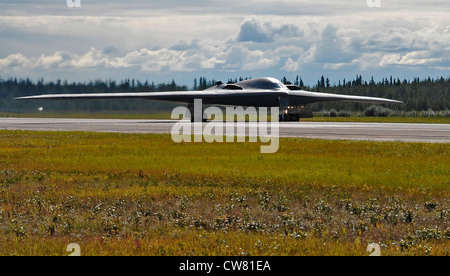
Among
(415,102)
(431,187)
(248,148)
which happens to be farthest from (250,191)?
(415,102)

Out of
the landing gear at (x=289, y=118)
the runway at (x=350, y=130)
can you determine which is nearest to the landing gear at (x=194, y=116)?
the landing gear at (x=289, y=118)

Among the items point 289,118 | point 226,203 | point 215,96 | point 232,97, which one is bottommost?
point 289,118

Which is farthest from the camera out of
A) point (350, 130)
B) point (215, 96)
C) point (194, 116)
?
point (194, 116)

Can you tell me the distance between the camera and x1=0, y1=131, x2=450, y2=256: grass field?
9.35 metres

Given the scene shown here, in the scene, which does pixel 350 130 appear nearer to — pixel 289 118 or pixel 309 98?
pixel 289 118

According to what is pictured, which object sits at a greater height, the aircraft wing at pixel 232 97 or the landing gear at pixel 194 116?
the aircraft wing at pixel 232 97

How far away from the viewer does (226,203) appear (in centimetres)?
1334

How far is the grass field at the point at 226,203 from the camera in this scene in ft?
30.7

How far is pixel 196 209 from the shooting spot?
41.6ft

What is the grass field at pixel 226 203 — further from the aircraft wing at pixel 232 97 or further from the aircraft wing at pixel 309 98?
the aircraft wing at pixel 309 98

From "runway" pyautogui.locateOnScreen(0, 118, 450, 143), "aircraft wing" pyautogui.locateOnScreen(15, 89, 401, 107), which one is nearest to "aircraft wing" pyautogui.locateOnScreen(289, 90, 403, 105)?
"aircraft wing" pyautogui.locateOnScreen(15, 89, 401, 107)

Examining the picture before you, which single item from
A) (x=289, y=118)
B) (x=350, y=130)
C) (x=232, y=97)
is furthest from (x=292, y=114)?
(x=350, y=130)

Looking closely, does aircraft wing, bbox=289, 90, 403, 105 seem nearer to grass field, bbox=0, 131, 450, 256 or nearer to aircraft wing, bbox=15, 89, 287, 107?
aircraft wing, bbox=15, 89, 287, 107
